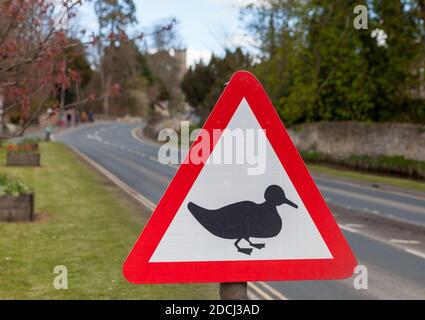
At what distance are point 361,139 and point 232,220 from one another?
34857 mm

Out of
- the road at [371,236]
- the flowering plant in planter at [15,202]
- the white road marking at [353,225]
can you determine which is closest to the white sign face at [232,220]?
the road at [371,236]

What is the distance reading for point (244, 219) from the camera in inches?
107

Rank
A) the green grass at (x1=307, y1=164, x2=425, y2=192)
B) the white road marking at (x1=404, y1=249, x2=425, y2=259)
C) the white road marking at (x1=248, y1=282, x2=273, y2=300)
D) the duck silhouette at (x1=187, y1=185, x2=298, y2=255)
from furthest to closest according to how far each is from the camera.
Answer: the green grass at (x1=307, y1=164, x2=425, y2=192) → the white road marking at (x1=404, y1=249, x2=425, y2=259) → the white road marking at (x1=248, y1=282, x2=273, y2=300) → the duck silhouette at (x1=187, y1=185, x2=298, y2=255)

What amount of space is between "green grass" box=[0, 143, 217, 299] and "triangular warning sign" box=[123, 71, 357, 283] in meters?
5.51

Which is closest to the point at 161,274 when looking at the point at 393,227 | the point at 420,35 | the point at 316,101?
the point at 393,227

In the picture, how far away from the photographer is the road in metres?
9.09

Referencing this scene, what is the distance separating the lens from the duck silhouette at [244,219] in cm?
271

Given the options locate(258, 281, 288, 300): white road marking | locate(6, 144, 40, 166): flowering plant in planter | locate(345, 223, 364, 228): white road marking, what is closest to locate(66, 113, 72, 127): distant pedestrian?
locate(6, 144, 40, 166): flowering plant in planter

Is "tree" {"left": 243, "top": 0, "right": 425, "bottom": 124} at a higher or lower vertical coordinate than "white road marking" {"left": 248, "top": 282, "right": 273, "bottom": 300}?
higher

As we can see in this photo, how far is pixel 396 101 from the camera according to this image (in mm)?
37281

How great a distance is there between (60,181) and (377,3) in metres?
22.8

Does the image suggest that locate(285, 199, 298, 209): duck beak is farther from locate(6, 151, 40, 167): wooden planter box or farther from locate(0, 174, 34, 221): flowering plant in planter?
locate(6, 151, 40, 167): wooden planter box

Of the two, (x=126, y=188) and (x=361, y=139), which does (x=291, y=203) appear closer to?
(x=126, y=188)

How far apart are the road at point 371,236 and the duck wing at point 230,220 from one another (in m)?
5.87
